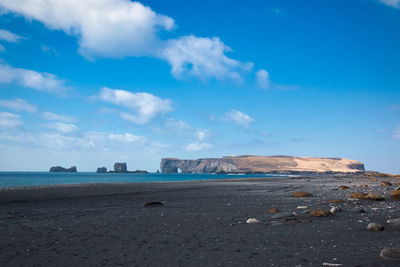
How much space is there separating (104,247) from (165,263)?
273cm

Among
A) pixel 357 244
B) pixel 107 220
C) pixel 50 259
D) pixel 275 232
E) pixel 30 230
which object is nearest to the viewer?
pixel 50 259

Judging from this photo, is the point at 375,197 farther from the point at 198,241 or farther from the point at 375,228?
the point at 198,241

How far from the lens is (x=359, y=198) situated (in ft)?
61.7

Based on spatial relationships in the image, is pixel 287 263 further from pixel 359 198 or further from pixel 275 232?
pixel 359 198

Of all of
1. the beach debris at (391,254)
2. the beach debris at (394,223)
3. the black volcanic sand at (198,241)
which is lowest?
the black volcanic sand at (198,241)

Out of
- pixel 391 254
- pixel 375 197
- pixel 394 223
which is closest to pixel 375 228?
pixel 394 223

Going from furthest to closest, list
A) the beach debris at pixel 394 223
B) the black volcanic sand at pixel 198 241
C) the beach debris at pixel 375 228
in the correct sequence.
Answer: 1. the beach debris at pixel 394 223
2. the beach debris at pixel 375 228
3. the black volcanic sand at pixel 198 241

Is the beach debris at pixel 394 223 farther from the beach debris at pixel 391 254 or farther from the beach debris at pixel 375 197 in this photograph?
the beach debris at pixel 375 197

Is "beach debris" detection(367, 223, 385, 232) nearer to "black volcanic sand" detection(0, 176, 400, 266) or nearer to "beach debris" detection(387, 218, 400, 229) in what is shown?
"black volcanic sand" detection(0, 176, 400, 266)

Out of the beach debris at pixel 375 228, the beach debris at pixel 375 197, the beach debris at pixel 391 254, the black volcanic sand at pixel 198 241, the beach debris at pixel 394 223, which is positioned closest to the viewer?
the beach debris at pixel 391 254

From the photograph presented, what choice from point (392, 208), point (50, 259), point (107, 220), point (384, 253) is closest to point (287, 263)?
point (384, 253)

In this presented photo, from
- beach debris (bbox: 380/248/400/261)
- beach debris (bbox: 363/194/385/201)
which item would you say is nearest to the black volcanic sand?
beach debris (bbox: 380/248/400/261)

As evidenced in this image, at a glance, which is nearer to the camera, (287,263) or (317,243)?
(287,263)

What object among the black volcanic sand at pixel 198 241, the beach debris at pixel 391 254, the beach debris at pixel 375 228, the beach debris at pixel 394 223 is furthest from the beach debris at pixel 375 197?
the beach debris at pixel 391 254
